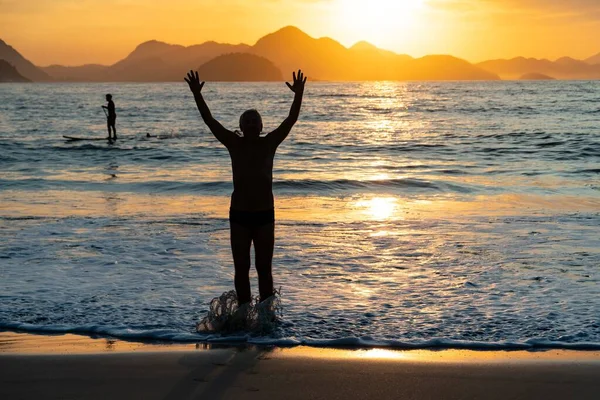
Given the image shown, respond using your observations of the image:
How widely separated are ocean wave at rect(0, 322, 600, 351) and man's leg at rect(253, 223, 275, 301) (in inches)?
17.3

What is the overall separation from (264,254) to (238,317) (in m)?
0.59

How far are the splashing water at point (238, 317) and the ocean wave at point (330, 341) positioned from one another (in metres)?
0.10

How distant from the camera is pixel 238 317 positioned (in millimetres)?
6188

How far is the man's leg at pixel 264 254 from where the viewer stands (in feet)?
19.8

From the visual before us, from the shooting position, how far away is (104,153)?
94.7ft

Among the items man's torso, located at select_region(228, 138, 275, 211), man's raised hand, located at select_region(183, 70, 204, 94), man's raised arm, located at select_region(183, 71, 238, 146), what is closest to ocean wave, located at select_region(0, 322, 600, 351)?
man's torso, located at select_region(228, 138, 275, 211)

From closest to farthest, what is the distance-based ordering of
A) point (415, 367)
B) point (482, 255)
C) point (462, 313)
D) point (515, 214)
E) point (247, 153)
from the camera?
1. point (415, 367)
2. point (247, 153)
3. point (462, 313)
4. point (482, 255)
5. point (515, 214)

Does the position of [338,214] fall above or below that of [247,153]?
below

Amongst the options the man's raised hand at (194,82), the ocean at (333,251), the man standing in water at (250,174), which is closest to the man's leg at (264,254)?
the man standing in water at (250,174)

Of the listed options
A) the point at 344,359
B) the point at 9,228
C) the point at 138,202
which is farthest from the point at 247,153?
the point at 138,202

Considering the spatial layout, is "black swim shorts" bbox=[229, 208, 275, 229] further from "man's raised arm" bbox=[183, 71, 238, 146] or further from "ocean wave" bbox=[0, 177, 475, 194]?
"ocean wave" bbox=[0, 177, 475, 194]

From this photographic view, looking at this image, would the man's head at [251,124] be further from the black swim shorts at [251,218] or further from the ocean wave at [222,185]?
the ocean wave at [222,185]

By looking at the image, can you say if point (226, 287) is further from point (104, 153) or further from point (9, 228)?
point (104, 153)

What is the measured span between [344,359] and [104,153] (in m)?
25.1
